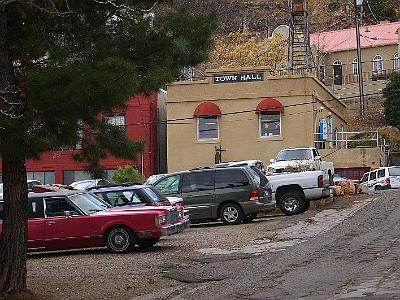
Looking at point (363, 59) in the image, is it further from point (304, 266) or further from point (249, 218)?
point (304, 266)

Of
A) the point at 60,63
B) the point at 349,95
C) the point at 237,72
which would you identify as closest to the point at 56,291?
the point at 60,63

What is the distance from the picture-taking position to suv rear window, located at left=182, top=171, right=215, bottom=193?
25.4 m

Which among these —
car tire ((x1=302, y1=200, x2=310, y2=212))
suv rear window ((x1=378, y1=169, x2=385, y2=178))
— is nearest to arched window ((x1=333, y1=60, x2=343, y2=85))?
suv rear window ((x1=378, y1=169, x2=385, y2=178))

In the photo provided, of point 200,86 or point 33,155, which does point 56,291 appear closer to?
point 33,155

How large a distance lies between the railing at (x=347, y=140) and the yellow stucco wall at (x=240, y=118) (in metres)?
1.28

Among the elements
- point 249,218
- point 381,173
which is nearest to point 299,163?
point 249,218

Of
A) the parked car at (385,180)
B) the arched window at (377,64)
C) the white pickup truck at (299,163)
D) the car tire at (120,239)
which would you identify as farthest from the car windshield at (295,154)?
the arched window at (377,64)

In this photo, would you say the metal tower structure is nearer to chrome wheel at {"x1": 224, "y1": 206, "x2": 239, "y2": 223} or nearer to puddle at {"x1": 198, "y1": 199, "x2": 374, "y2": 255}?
puddle at {"x1": 198, "y1": 199, "x2": 374, "y2": 255}

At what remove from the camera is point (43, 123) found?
38.4 feet

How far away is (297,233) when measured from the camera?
21.0 metres

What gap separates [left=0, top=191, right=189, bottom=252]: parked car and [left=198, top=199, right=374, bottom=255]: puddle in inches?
49.7

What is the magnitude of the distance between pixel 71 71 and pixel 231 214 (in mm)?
14304

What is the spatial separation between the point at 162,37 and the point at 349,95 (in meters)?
60.7

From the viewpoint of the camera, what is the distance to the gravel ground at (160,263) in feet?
46.5
